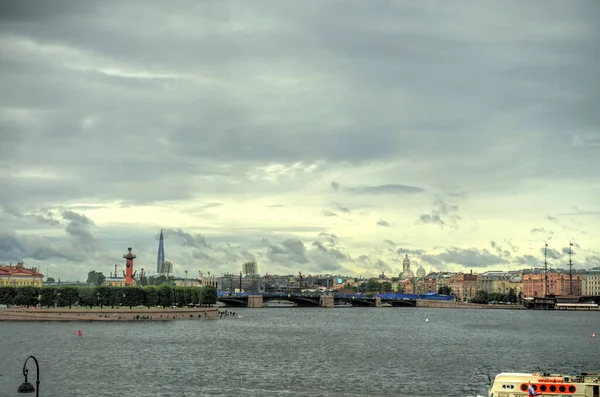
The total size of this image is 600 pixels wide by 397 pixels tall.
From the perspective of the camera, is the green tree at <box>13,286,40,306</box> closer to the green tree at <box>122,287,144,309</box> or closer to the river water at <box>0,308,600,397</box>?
the green tree at <box>122,287,144,309</box>

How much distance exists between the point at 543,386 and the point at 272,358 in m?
48.6

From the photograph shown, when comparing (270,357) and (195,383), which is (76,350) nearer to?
(270,357)

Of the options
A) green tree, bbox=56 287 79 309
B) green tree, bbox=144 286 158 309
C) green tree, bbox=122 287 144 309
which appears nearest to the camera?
green tree, bbox=56 287 79 309

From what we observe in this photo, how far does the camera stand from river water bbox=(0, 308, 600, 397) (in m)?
72.8

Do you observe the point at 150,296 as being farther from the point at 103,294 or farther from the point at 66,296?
the point at 66,296

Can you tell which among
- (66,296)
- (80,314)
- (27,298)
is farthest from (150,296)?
(27,298)

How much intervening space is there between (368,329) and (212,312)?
48.3 metres

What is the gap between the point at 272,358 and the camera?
97.9 metres

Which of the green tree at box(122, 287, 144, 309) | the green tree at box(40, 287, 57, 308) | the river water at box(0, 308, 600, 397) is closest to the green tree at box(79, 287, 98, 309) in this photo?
the green tree at box(40, 287, 57, 308)

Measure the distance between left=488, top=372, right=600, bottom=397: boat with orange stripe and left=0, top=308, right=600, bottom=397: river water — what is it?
1496 cm

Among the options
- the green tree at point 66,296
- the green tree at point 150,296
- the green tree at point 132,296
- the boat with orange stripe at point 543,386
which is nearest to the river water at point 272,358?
the boat with orange stripe at point 543,386

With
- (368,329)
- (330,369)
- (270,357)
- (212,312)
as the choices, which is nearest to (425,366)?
(330,369)

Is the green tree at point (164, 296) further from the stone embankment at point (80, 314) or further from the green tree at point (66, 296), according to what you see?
the green tree at point (66, 296)

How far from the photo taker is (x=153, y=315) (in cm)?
17188
